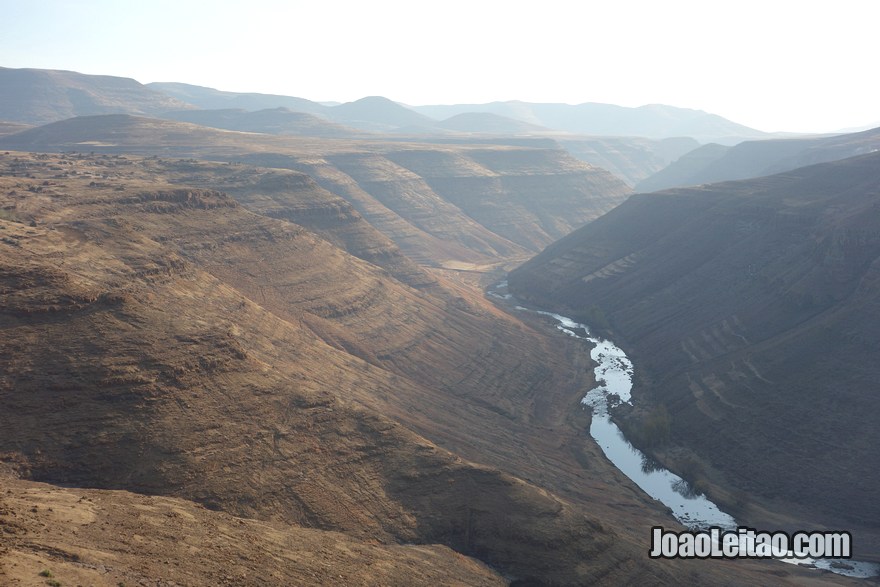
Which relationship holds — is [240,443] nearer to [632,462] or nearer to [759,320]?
[632,462]

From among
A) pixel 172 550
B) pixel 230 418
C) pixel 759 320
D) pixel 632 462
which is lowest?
pixel 632 462

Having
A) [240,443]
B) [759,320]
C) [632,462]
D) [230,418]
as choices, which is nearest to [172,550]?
[240,443]

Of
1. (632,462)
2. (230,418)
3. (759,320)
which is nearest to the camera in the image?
(230,418)

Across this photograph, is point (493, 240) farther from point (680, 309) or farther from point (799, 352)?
point (799, 352)

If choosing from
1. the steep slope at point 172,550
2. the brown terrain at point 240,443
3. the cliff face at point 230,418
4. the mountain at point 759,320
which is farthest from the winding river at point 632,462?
the steep slope at point 172,550

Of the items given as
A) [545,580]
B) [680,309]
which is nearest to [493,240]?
[680,309]

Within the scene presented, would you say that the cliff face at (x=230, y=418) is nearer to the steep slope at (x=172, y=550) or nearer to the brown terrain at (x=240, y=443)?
the brown terrain at (x=240, y=443)

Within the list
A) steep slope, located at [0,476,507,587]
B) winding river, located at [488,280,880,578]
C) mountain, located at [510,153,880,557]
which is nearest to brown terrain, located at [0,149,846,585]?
steep slope, located at [0,476,507,587]
